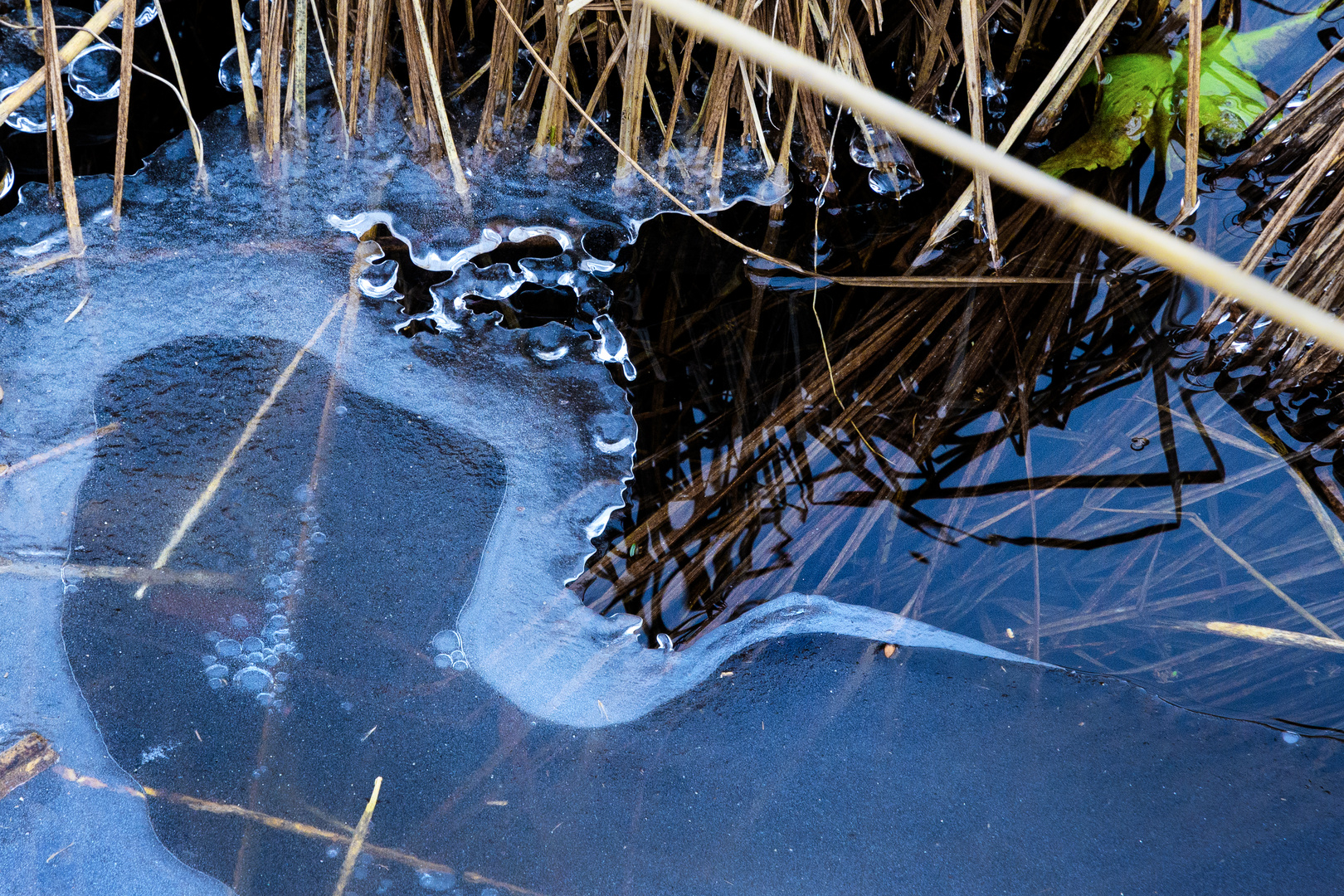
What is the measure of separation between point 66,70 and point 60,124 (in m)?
0.61

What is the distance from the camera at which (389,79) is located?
1963 millimetres

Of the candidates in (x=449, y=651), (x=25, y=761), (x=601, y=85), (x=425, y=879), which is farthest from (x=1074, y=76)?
(x=25, y=761)

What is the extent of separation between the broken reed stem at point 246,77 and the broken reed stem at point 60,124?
235 mm

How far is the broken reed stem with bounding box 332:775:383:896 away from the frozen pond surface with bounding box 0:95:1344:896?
0.6 inches

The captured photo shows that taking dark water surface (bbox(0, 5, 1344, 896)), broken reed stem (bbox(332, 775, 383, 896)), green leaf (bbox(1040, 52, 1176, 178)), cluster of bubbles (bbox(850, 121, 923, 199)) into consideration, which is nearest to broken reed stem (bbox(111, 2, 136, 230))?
dark water surface (bbox(0, 5, 1344, 896))

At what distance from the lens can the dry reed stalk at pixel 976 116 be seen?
1.67 metres

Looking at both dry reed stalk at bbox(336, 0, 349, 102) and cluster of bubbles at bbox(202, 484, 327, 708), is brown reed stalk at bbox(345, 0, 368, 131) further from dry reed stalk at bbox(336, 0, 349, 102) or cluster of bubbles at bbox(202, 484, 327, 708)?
cluster of bubbles at bbox(202, 484, 327, 708)

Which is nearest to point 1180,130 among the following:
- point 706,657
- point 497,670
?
point 706,657

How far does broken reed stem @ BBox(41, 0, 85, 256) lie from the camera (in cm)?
148

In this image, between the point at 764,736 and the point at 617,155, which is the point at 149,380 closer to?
the point at 617,155

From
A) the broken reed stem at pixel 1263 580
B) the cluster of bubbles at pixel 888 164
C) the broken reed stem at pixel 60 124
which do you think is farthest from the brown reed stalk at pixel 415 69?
the broken reed stem at pixel 1263 580

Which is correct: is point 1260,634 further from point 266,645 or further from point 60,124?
point 60,124

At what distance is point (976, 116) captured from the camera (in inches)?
65.5

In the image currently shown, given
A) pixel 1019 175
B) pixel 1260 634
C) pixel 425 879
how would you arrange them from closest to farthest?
pixel 1019 175, pixel 425 879, pixel 1260 634
